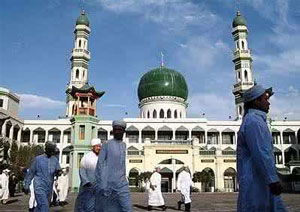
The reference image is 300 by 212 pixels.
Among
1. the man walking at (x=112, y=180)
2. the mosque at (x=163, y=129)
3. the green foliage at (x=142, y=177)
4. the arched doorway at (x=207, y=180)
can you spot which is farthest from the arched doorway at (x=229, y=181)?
the man walking at (x=112, y=180)

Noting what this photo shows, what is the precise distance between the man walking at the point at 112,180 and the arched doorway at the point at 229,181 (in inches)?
1239

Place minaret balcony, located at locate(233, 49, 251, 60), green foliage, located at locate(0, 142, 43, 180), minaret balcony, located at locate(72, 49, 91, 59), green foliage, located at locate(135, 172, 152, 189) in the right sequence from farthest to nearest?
1. minaret balcony, located at locate(233, 49, 251, 60)
2. minaret balcony, located at locate(72, 49, 91, 59)
3. green foliage, located at locate(135, 172, 152, 189)
4. green foliage, located at locate(0, 142, 43, 180)

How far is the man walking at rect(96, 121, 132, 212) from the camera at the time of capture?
4551 millimetres

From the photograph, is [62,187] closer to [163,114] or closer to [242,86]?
[163,114]

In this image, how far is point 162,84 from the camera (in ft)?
155

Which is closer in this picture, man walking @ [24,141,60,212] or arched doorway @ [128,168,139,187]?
man walking @ [24,141,60,212]

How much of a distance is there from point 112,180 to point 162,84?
140 feet

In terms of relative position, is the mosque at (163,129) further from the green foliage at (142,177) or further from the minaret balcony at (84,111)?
the green foliage at (142,177)

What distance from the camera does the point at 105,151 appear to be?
15.9ft

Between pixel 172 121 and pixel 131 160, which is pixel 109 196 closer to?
pixel 131 160

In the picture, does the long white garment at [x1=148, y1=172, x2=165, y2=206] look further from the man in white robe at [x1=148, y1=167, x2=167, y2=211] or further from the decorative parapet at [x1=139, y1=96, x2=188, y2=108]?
the decorative parapet at [x1=139, y1=96, x2=188, y2=108]

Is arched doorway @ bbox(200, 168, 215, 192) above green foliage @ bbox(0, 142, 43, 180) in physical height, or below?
below

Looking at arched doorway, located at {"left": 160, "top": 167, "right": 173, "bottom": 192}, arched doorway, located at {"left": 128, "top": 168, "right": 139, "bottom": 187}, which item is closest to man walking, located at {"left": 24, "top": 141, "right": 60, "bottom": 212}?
arched doorway, located at {"left": 128, "top": 168, "right": 139, "bottom": 187}

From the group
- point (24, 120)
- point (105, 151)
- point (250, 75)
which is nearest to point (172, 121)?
point (250, 75)
